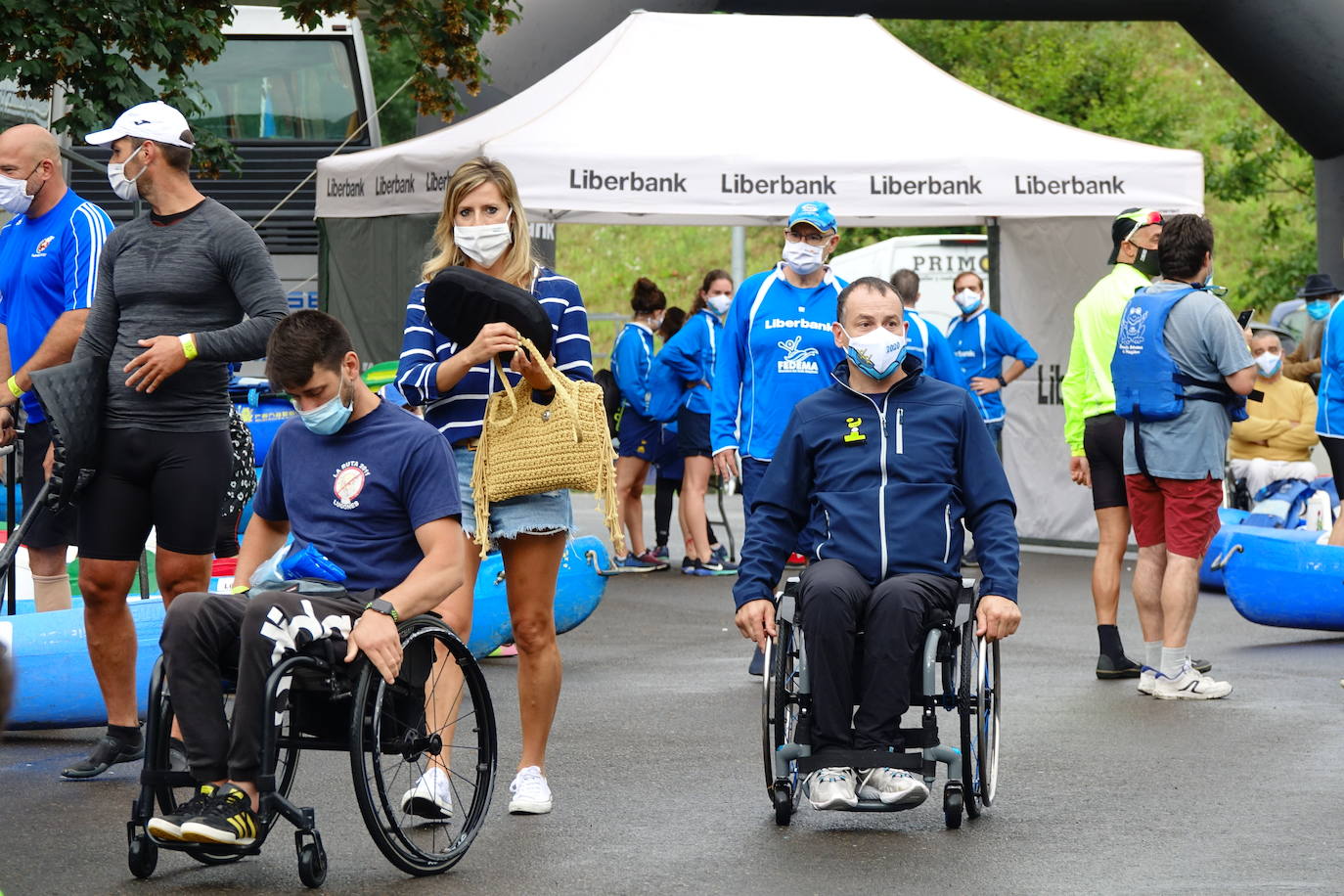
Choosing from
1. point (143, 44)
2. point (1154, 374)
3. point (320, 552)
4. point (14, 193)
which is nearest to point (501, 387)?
point (320, 552)

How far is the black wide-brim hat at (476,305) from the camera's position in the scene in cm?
537

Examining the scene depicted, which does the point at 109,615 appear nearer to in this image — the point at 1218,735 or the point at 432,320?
the point at 432,320

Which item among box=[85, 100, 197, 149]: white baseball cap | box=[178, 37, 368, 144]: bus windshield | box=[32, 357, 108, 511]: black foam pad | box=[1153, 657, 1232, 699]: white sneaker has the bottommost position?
box=[1153, 657, 1232, 699]: white sneaker

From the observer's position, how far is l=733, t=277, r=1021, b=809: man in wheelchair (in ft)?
17.6

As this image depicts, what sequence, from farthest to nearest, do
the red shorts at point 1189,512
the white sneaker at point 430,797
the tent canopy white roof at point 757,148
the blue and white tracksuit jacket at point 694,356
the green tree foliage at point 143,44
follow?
1. the blue and white tracksuit jacket at point 694,356
2. the tent canopy white roof at point 757,148
3. the green tree foliage at point 143,44
4. the red shorts at point 1189,512
5. the white sneaker at point 430,797

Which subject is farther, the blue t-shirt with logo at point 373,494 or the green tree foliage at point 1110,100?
the green tree foliage at point 1110,100

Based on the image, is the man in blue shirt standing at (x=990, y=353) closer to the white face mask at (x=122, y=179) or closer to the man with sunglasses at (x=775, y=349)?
the man with sunglasses at (x=775, y=349)

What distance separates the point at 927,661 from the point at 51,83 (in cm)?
703

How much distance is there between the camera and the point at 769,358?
8.05 metres

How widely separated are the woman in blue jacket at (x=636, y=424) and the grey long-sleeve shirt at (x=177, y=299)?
676 centimetres

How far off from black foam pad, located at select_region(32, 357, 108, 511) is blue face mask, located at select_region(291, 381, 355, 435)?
4.15ft

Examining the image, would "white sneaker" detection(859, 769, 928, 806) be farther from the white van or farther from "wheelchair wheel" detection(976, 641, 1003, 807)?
the white van

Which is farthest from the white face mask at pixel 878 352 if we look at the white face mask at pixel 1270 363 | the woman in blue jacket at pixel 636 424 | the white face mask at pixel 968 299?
the white face mask at pixel 968 299

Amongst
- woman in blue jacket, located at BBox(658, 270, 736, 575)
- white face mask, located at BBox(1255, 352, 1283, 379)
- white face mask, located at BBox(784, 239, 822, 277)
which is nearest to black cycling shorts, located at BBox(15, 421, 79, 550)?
white face mask, located at BBox(784, 239, 822, 277)
